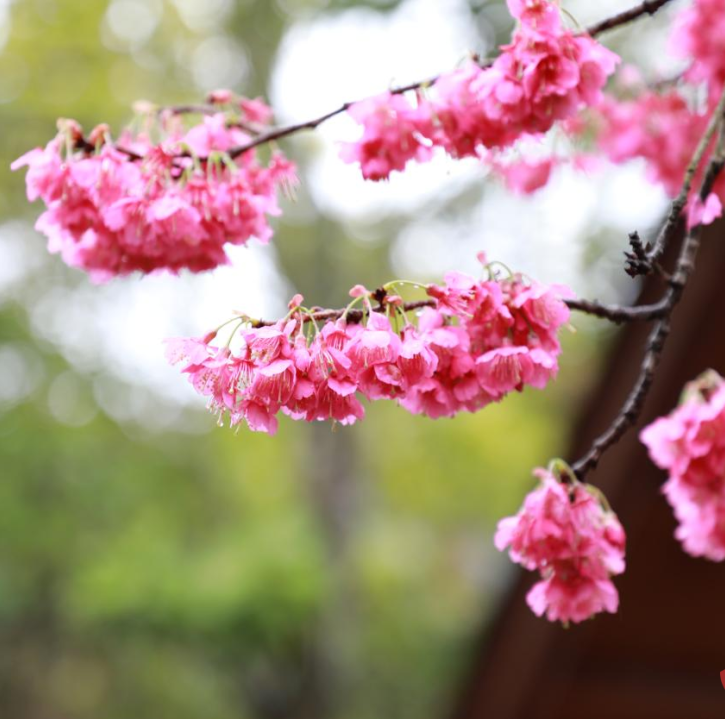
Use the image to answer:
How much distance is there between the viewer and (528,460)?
8016mm

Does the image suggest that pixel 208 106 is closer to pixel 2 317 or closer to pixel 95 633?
pixel 2 317

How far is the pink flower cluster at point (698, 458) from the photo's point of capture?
1.07m

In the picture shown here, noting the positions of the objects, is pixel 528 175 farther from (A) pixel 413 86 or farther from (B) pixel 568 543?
(B) pixel 568 543

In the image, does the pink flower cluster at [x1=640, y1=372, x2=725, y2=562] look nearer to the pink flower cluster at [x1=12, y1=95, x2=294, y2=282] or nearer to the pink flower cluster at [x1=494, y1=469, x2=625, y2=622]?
the pink flower cluster at [x1=494, y1=469, x2=625, y2=622]

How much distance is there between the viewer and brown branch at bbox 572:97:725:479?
88 cm

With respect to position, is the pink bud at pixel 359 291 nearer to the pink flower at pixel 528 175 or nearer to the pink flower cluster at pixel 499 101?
the pink flower cluster at pixel 499 101

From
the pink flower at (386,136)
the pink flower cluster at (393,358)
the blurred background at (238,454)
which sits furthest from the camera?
the blurred background at (238,454)

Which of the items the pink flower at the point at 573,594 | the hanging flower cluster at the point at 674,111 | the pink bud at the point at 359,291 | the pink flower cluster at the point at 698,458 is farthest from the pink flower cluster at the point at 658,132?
the pink bud at the point at 359,291

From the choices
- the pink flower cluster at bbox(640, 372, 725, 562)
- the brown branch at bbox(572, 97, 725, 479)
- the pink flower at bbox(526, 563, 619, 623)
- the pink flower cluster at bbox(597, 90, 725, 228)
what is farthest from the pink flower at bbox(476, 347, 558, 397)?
the pink flower cluster at bbox(597, 90, 725, 228)

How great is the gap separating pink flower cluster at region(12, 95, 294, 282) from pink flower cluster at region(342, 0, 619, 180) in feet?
0.51

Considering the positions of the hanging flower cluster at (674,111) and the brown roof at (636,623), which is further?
the brown roof at (636,623)

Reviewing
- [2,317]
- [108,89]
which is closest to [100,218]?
[108,89]

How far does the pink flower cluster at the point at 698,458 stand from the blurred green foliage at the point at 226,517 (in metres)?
3.91

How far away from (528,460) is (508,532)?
23.8 feet
